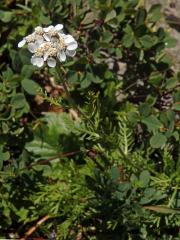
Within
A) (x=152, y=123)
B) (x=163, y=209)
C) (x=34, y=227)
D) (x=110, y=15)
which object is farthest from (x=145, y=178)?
(x=110, y=15)

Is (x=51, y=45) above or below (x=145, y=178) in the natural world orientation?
above

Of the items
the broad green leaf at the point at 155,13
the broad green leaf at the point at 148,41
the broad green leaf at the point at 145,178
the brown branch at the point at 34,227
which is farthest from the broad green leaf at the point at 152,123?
the brown branch at the point at 34,227

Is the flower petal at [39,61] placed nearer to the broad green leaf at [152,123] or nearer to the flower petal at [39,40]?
the flower petal at [39,40]

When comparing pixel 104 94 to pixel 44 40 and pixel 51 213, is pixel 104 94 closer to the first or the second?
pixel 51 213

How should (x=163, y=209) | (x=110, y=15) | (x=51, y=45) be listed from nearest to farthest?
(x=51, y=45) → (x=163, y=209) → (x=110, y=15)

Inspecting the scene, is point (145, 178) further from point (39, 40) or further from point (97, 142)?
point (39, 40)

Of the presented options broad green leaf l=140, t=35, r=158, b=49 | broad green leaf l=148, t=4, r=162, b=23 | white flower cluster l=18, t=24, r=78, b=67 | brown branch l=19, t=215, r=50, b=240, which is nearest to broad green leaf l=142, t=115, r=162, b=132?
broad green leaf l=140, t=35, r=158, b=49

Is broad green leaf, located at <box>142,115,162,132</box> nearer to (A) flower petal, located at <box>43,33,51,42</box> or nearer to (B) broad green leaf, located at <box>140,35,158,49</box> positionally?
(B) broad green leaf, located at <box>140,35,158,49</box>
